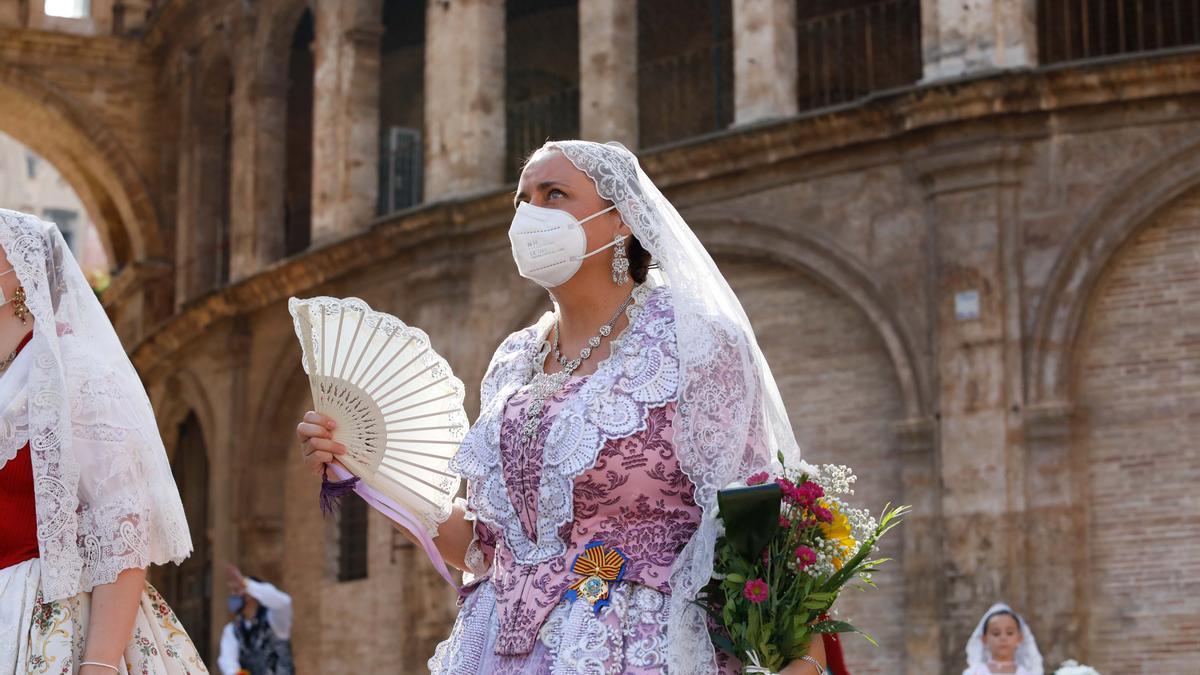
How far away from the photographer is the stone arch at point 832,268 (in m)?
15.7

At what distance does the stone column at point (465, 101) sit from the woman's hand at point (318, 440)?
15081mm

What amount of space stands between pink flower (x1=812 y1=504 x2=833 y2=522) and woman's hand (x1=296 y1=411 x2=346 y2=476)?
1138 mm

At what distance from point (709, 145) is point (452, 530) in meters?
12.6

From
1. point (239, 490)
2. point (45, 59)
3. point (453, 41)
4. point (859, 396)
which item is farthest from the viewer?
point (45, 59)

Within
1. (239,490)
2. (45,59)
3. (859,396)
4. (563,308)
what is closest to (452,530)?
(563,308)

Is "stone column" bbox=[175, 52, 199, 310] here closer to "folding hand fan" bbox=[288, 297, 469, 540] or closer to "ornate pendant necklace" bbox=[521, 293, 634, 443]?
"folding hand fan" bbox=[288, 297, 469, 540]

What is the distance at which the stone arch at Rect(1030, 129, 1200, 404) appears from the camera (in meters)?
15.0

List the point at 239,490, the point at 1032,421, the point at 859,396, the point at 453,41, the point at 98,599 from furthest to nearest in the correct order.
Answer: the point at 239,490, the point at 453,41, the point at 859,396, the point at 1032,421, the point at 98,599

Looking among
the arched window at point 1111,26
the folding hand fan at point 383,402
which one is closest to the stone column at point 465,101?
the arched window at point 1111,26

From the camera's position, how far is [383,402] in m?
5.00

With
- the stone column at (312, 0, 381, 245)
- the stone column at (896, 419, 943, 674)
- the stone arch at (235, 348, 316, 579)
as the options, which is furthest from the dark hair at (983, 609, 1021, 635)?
the stone arch at (235, 348, 316, 579)

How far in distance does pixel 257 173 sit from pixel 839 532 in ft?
67.9

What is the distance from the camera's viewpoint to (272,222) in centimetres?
2427

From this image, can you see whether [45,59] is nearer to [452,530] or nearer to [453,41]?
[453,41]
